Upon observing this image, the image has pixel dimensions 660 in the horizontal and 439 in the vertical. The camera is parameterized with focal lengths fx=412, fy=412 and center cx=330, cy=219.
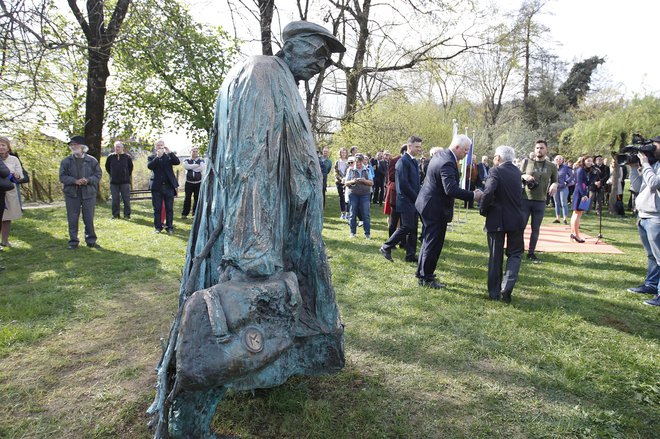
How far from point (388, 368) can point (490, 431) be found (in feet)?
3.17

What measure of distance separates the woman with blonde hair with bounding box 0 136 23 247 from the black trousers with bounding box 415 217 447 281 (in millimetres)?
7358

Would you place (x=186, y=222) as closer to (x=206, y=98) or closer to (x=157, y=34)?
(x=206, y=98)

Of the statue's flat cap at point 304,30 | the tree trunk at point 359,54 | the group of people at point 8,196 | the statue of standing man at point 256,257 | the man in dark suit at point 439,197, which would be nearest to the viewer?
the statue of standing man at point 256,257

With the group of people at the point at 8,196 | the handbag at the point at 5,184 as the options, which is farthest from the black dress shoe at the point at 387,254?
the group of people at the point at 8,196

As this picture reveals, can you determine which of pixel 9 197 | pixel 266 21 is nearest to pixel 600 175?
pixel 266 21

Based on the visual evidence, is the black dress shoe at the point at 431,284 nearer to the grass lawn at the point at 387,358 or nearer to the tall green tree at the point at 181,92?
the grass lawn at the point at 387,358

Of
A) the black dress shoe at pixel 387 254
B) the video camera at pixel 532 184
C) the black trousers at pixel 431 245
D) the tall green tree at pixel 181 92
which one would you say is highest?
the tall green tree at pixel 181 92

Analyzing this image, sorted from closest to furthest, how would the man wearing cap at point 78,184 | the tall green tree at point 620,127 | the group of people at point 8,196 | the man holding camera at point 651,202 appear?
the man holding camera at point 651,202
the group of people at point 8,196
the man wearing cap at point 78,184
the tall green tree at point 620,127

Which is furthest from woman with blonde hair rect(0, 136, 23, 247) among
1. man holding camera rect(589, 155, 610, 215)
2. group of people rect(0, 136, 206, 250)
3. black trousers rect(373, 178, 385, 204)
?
man holding camera rect(589, 155, 610, 215)

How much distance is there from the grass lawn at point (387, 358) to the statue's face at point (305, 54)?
2.17m

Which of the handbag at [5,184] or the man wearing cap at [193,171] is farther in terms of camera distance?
the man wearing cap at [193,171]

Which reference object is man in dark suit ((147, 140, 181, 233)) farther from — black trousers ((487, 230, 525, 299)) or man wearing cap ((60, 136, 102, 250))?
black trousers ((487, 230, 525, 299))

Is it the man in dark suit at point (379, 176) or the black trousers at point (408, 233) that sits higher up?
the man in dark suit at point (379, 176)

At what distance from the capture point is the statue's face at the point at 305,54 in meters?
2.18
